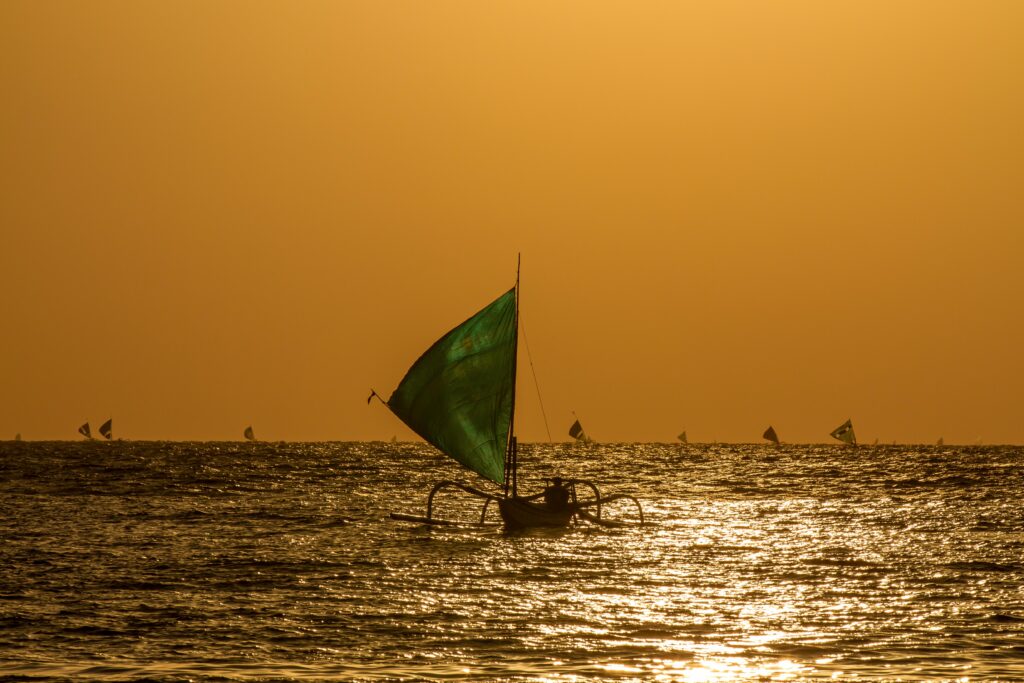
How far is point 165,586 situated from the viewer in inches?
1553

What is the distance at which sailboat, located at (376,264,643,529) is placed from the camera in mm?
54725

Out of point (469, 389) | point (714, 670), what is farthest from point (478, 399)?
point (714, 670)

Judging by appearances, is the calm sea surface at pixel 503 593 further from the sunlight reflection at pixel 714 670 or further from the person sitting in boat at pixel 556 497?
the person sitting in boat at pixel 556 497

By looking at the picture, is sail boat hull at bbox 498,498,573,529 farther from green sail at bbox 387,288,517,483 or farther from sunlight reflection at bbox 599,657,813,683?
sunlight reflection at bbox 599,657,813,683

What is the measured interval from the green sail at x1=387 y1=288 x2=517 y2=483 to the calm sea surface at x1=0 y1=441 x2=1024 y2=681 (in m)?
3.75

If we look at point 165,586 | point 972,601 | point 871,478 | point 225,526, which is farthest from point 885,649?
point 871,478

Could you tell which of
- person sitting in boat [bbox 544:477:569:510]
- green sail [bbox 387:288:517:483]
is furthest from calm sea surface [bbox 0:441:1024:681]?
green sail [bbox 387:288:517:483]

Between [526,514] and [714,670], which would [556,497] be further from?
[714,670]

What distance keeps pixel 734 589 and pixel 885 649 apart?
10.3 m

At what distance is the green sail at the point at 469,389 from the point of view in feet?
180

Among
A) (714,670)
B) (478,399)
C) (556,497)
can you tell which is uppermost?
(478,399)

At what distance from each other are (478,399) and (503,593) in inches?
718

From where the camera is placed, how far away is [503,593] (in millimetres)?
37625

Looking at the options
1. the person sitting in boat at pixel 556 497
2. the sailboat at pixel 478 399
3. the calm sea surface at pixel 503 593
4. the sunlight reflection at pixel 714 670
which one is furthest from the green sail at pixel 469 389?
the sunlight reflection at pixel 714 670
